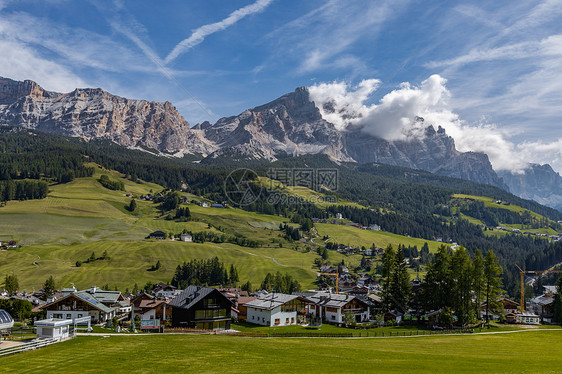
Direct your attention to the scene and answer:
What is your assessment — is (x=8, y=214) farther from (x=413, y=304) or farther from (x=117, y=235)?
(x=413, y=304)

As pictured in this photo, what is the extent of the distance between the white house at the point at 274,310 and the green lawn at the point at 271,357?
32.0m

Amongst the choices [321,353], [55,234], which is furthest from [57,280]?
[321,353]

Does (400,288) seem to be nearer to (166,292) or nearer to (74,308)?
(74,308)

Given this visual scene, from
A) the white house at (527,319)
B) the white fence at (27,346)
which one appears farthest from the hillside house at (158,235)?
the white house at (527,319)

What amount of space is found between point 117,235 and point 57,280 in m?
62.2

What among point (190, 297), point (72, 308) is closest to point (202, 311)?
point (190, 297)

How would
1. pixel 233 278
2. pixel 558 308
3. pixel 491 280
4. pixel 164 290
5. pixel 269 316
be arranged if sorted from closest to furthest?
pixel 491 280, pixel 269 316, pixel 558 308, pixel 164 290, pixel 233 278

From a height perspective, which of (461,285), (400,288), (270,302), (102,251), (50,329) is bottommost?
(270,302)

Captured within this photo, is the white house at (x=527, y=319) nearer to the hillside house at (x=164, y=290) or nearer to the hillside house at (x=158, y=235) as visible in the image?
the hillside house at (x=164, y=290)

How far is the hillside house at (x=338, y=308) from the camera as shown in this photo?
82375mm

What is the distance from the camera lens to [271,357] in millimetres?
34500

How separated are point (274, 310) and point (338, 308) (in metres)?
15.2

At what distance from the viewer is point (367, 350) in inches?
1581

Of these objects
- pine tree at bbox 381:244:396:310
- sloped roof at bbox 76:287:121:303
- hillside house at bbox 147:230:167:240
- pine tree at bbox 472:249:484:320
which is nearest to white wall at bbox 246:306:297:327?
pine tree at bbox 381:244:396:310
